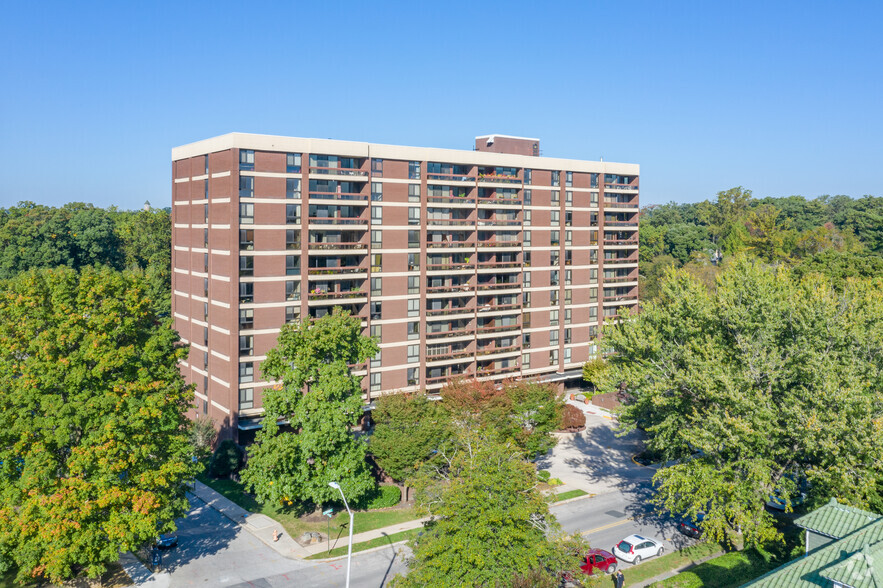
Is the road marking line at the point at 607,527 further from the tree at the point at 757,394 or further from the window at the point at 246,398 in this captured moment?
the window at the point at 246,398

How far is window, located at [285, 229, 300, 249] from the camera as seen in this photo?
2307 inches

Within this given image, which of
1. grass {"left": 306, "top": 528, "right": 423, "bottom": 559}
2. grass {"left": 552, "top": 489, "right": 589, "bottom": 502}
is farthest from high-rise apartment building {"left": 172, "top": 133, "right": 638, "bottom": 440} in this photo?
grass {"left": 552, "top": 489, "right": 589, "bottom": 502}

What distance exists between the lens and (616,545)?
4022 centimetres

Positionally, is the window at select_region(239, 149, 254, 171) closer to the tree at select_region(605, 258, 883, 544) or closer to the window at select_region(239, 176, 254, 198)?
the window at select_region(239, 176, 254, 198)

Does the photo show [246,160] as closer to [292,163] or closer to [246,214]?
[292,163]

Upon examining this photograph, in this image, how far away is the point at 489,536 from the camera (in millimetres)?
28828

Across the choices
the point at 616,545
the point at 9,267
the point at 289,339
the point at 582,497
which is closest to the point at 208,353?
the point at 289,339

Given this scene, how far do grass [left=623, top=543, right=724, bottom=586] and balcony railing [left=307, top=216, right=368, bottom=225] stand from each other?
124 feet

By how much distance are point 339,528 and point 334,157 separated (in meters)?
33.1

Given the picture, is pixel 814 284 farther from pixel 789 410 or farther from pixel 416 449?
pixel 416 449

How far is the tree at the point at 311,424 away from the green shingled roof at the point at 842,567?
2717 centimetres

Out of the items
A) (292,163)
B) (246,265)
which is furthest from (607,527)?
(292,163)

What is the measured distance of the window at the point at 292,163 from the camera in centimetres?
5838

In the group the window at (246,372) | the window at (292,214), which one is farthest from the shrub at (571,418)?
the window at (292,214)
